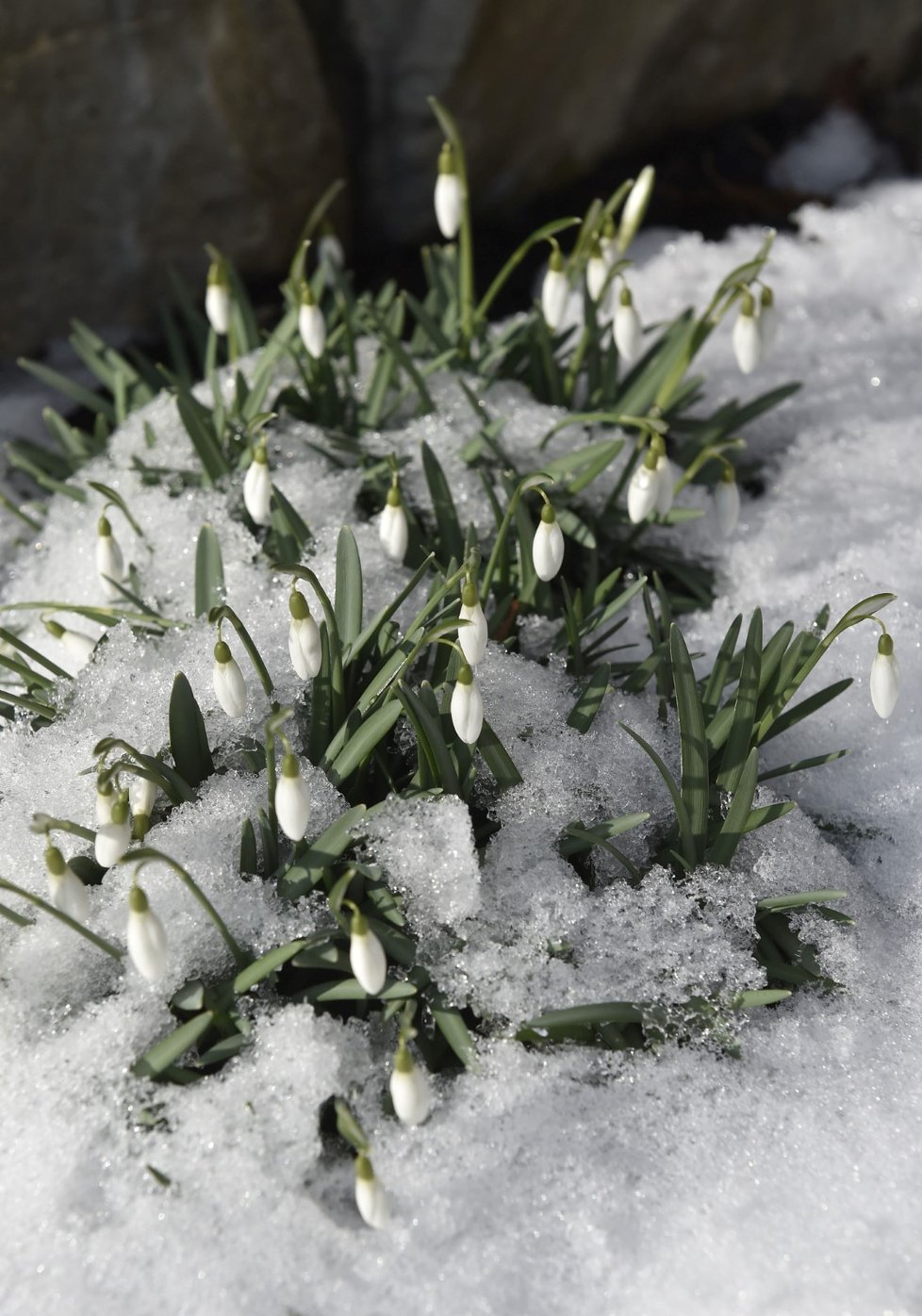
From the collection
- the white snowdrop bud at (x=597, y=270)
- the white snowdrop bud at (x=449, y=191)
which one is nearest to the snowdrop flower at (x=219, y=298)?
the white snowdrop bud at (x=449, y=191)

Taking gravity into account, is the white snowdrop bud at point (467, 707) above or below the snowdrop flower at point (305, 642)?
below

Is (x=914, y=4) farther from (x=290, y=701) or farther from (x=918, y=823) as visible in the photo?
(x=290, y=701)

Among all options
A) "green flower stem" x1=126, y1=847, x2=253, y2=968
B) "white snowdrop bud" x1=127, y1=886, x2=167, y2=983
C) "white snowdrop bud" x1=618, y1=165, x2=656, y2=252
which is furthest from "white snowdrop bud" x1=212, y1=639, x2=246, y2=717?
"white snowdrop bud" x1=618, y1=165, x2=656, y2=252

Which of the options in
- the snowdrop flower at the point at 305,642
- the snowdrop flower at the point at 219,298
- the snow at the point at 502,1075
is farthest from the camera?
the snowdrop flower at the point at 219,298

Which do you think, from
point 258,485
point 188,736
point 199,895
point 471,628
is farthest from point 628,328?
point 199,895

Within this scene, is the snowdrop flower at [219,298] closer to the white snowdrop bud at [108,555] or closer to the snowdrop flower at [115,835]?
the white snowdrop bud at [108,555]

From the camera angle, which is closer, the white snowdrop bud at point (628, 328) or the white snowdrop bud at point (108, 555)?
the white snowdrop bud at point (108, 555)

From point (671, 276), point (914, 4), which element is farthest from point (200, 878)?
point (914, 4)
